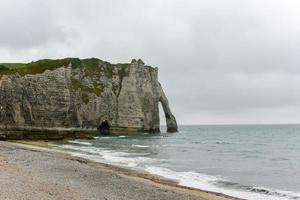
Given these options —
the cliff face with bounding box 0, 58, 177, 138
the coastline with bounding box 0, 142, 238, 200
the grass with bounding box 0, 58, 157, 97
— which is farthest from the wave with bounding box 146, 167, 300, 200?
the grass with bounding box 0, 58, 157, 97

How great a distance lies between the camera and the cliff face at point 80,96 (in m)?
71.3

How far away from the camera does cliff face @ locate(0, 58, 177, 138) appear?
71.3 meters

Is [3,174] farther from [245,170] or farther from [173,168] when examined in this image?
[245,170]

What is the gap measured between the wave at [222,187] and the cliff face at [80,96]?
138 ft

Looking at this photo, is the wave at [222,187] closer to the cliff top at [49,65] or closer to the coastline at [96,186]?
the coastline at [96,186]

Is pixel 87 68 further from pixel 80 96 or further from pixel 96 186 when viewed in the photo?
pixel 96 186

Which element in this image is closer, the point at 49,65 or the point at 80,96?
the point at 49,65

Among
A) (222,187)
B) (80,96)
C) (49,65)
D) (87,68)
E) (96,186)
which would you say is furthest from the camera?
(87,68)

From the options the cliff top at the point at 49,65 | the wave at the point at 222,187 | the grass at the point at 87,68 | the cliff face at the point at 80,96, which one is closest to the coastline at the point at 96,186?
the wave at the point at 222,187

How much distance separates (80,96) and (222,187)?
69174 millimetres

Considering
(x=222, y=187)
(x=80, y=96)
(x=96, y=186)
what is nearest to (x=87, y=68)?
(x=80, y=96)

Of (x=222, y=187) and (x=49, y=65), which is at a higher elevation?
(x=49, y=65)

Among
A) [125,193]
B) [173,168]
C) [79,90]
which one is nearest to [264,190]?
[125,193]

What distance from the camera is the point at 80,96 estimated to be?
305ft
